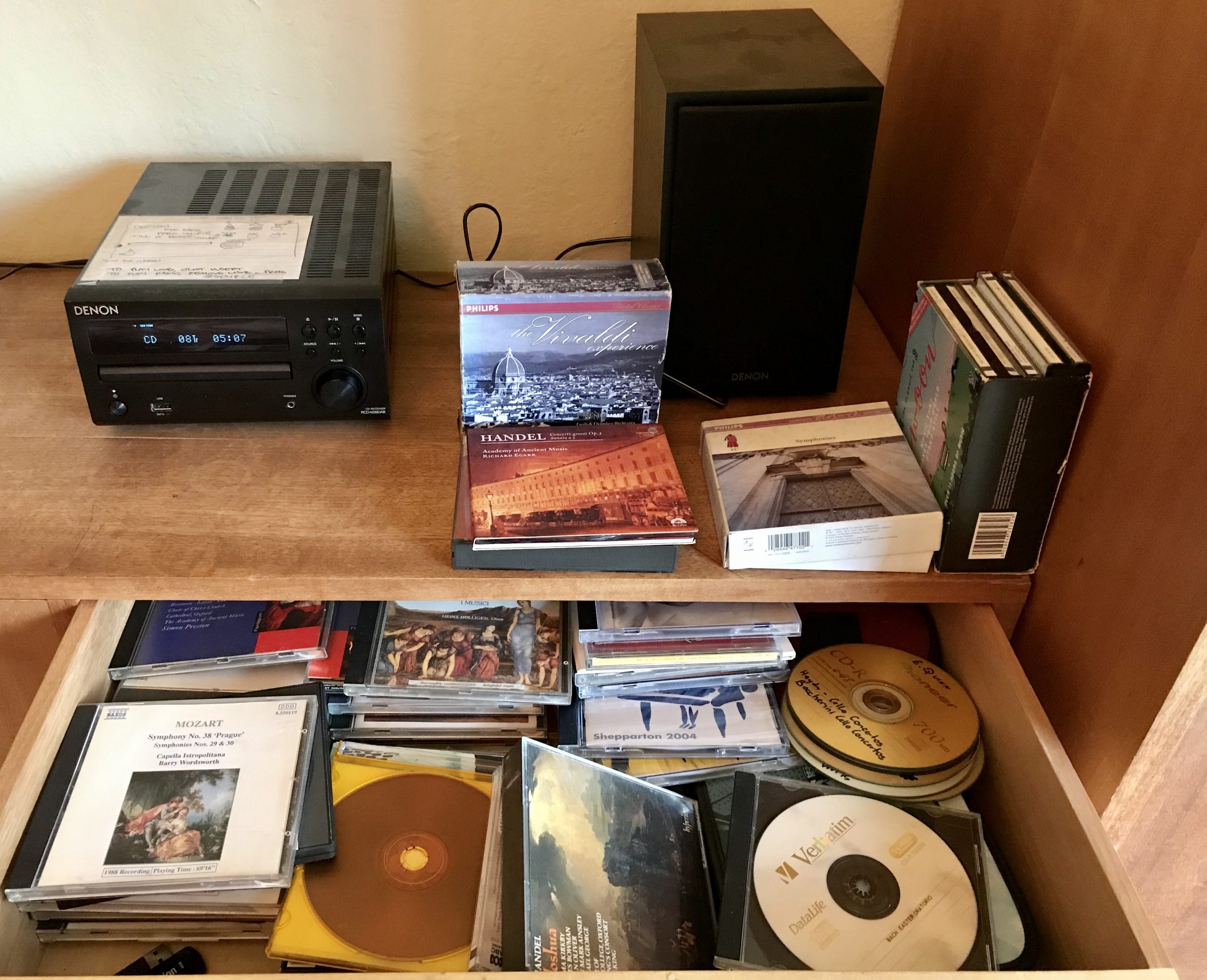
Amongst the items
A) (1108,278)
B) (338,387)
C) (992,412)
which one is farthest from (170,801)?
(1108,278)

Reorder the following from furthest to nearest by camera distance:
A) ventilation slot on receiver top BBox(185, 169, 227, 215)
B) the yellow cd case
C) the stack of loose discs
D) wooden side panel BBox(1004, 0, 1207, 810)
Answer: ventilation slot on receiver top BBox(185, 169, 227, 215)
the stack of loose discs
the yellow cd case
wooden side panel BBox(1004, 0, 1207, 810)

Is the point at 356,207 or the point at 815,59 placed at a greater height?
the point at 815,59

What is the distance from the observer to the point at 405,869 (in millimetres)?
824

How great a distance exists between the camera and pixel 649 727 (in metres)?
0.93

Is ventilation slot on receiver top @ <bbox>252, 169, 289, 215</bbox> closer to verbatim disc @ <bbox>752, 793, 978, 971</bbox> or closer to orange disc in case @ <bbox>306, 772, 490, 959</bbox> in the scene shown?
orange disc in case @ <bbox>306, 772, 490, 959</bbox>

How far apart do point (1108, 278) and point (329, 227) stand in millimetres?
713

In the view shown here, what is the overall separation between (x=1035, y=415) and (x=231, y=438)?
71 centimetres

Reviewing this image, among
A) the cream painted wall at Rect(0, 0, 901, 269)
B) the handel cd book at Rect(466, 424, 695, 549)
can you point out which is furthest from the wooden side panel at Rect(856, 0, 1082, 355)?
the handel cd book at Rect(466, 424, 695, 549)

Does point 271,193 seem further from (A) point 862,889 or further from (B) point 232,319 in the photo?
(A) point 862,889

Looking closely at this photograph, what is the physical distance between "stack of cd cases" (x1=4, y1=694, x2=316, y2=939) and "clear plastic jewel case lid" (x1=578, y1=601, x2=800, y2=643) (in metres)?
0.26

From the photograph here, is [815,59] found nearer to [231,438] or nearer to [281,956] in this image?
[231,438]

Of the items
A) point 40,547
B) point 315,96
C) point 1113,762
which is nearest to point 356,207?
point 315,96

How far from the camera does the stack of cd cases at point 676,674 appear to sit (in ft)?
2.98

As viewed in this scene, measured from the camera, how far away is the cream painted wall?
3.58ft
